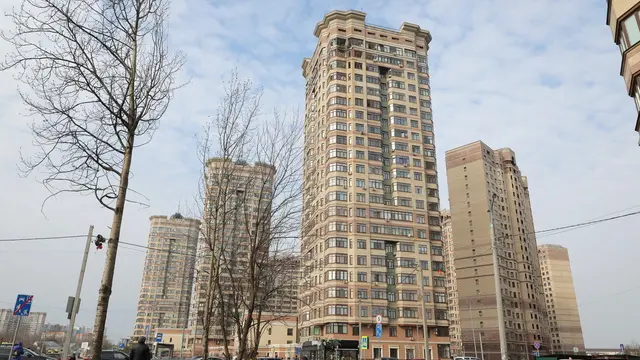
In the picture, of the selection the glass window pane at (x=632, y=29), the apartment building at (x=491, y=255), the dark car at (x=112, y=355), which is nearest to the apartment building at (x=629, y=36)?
the glass window pane at (x=632, y=29)

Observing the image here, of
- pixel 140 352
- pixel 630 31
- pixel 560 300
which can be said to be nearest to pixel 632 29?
pixel 630 31

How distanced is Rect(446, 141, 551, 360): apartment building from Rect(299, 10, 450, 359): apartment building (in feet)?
92.2

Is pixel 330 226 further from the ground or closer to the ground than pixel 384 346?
further from the ground

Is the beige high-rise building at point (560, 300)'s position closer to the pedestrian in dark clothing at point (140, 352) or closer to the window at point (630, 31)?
the window at point (630, 31)

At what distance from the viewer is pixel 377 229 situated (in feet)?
211

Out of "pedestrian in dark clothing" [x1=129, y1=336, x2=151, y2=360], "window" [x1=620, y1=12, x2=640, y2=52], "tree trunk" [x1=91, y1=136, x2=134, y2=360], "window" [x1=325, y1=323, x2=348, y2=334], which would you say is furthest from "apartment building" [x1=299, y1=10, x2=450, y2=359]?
"tree trunk" [x1=91, y1=136, x2=134, y2=360]

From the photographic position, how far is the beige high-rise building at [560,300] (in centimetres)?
14012

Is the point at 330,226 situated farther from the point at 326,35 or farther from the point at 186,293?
the point at 186,293

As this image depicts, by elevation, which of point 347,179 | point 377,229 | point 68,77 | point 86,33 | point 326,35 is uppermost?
Answer: point 326,35

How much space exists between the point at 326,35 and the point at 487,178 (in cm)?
5681

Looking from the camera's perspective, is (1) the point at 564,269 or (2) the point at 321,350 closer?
(2) the point at 321,350

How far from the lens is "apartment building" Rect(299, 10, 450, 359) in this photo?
2360 inches

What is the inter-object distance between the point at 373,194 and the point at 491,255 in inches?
1701

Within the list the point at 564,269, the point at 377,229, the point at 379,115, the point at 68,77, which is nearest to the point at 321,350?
Result: the point at 377,229
